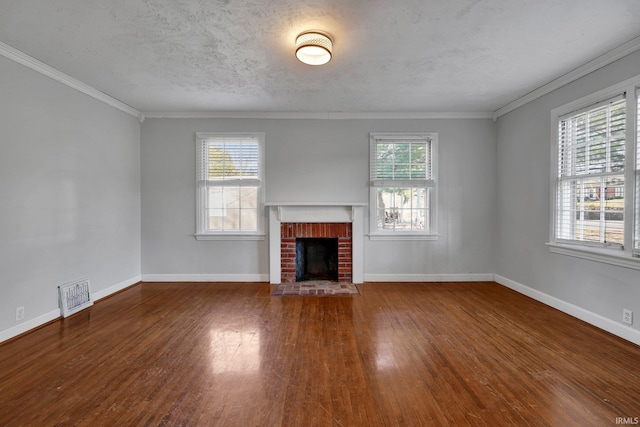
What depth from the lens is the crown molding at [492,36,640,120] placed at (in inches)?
103

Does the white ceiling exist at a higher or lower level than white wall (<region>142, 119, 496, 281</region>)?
higher

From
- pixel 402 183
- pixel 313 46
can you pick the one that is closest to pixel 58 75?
pixel 313 46

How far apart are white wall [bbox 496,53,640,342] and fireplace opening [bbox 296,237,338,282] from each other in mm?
2642

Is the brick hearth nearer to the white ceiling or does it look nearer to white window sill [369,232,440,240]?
white window sill [369,232,440,240]

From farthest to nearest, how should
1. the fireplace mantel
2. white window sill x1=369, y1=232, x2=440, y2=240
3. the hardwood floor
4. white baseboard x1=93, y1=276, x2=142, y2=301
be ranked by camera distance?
white window sill x1=369, y1=232, x2=440, y2=240, the fireplace mantel, white baseboard x1=93, y1=276, x2=142, y2=301, the hardwood floor

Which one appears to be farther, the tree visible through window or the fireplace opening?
the fireplace opening

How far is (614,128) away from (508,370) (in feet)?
8.47

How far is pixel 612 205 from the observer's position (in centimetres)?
286

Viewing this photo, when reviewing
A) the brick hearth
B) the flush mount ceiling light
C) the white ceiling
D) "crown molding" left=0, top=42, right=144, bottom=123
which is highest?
the white ceiling

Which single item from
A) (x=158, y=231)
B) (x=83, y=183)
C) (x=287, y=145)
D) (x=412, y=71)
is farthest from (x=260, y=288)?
(x=412, y=71)

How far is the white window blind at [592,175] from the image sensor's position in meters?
2.80

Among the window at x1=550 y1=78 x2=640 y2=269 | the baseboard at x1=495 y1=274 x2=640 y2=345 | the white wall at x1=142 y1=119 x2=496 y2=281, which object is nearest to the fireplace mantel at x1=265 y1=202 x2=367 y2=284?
the white wall at x1=142 y1=119 x2=496 y2=281

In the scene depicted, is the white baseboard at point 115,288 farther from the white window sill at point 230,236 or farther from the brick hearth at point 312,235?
the brick hearth at point 312,235

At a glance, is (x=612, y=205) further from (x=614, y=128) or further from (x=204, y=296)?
(x=204, y=296)
